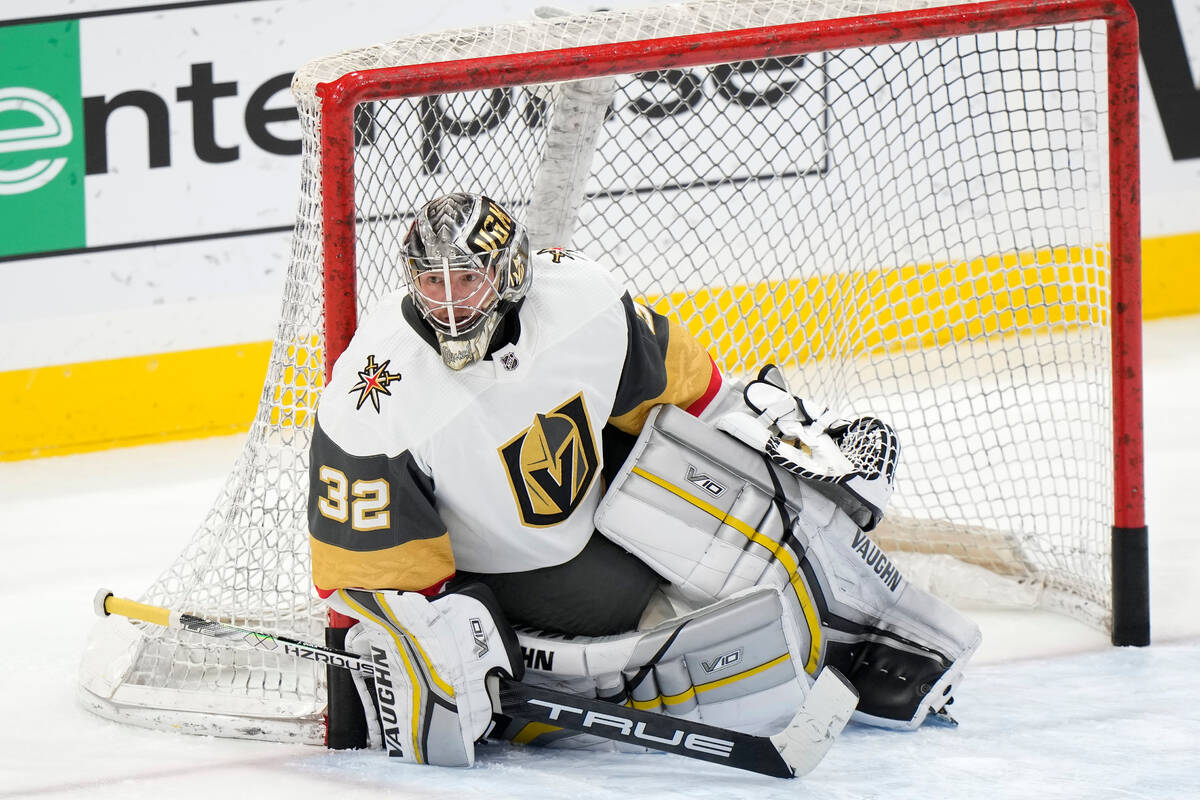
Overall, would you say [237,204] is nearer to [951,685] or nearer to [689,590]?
[689,590]

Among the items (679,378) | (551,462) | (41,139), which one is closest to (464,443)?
(551,462)

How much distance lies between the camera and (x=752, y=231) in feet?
11.2

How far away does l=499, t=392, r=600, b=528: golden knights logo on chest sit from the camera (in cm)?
209

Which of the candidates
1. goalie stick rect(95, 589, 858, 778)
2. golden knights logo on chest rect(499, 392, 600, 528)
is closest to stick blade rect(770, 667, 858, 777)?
goalie stick rect(95, 589, 858, 778)

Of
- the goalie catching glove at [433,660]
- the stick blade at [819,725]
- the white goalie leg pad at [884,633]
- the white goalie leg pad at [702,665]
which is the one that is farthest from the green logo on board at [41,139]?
the stick blade at [819,725]

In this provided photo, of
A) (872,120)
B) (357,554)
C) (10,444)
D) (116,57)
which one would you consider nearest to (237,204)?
(116,57)

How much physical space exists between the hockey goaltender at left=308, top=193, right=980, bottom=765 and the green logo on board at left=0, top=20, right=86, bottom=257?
2065 millimetres

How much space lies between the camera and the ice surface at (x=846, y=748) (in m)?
2.12

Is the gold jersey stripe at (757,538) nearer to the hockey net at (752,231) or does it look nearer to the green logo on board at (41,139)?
the hockey net at (752,231)

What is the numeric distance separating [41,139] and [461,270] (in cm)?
237

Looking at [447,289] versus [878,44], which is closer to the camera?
[447,289]

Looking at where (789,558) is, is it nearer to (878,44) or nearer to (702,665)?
(702,665)

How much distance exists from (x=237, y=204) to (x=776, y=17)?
217cm

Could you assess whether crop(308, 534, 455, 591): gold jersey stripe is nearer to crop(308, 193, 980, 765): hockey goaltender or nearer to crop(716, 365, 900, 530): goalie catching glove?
crop(308, 193, 980, 765): hockey goaltender
